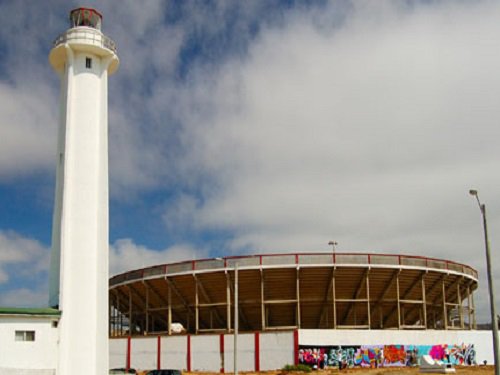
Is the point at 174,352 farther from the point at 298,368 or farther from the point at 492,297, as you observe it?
the point at 492,297

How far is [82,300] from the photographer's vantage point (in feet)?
119

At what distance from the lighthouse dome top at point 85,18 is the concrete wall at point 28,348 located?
18.5 metres

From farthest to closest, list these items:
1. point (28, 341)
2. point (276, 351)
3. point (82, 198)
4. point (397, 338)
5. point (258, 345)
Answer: point (397, 338) → point (258, 345) → point (276, 351) → point (82, 198) → point (28, 341)

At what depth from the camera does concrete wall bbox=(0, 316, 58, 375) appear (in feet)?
111

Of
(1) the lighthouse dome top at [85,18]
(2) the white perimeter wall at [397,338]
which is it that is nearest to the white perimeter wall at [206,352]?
(2) the white perimeter wall at [397,338]

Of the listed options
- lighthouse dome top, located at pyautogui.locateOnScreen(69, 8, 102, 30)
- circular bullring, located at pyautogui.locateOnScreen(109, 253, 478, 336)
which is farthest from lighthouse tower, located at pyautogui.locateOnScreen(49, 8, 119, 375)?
circular bullring, located at pyautogui.locateOnScreen(109, 253, 478, 336)

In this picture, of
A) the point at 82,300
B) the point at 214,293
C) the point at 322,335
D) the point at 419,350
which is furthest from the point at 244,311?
the point at 82,300

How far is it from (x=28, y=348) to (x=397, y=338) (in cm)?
3024

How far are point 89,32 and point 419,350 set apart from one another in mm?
35768

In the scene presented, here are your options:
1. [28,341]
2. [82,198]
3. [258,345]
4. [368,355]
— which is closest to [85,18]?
[82,198]

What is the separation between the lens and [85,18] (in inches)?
1614

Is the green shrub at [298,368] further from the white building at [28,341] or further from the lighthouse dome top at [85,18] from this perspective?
the lighthouse dome top at [85,18]

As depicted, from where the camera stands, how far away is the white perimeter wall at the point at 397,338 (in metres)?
50.3

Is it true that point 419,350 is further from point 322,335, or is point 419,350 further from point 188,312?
point 188,312
